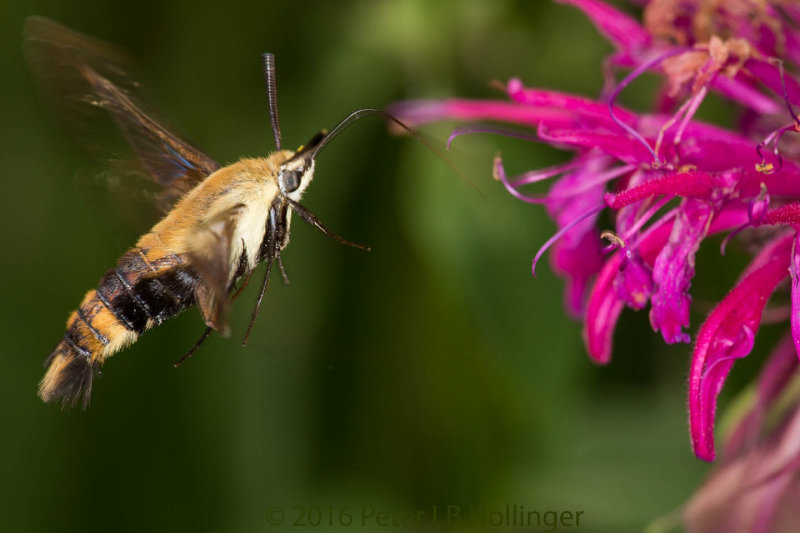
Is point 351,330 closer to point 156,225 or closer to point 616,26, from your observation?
point 156,225

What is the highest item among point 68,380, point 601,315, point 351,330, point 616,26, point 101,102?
point 616,26

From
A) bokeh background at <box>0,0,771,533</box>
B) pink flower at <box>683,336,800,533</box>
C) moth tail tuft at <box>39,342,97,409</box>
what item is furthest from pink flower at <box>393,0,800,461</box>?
moth tail tuft at <box>39,342,97,409</box>

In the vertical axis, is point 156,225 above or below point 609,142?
below

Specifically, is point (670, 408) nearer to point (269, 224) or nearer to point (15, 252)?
point (269, 224)

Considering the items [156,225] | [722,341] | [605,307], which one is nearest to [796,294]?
[722,341]

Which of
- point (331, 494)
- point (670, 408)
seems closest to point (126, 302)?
point (331, 494)

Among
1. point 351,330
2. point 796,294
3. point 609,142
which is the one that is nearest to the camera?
point 796,294
